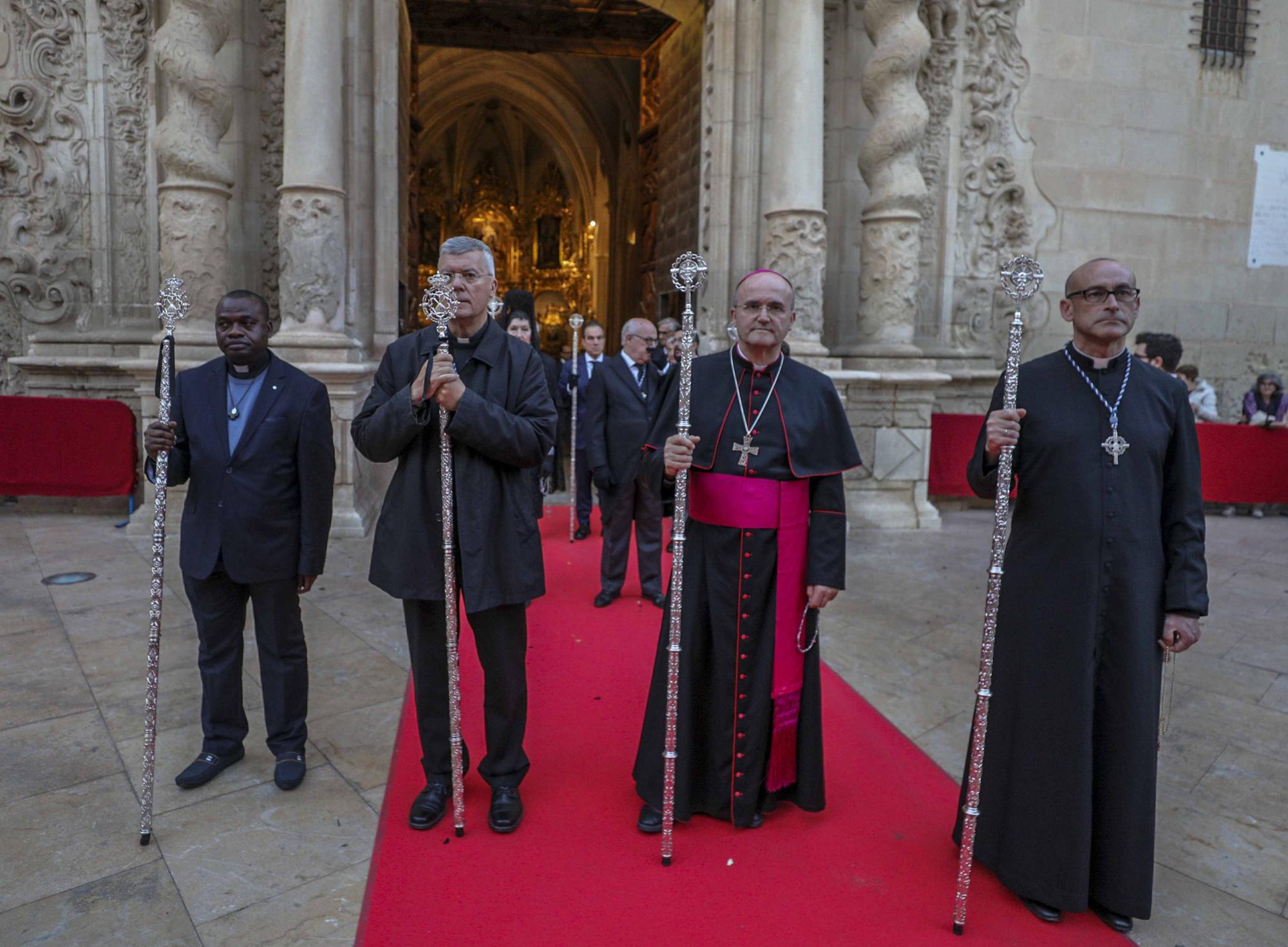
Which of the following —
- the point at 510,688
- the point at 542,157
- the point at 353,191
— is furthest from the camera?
the point at 542,157

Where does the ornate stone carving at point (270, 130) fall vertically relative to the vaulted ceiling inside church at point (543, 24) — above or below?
below

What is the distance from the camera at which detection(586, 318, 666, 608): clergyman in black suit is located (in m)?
6.21

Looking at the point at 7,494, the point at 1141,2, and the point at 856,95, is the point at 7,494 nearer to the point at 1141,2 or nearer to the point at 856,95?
the point at 856,95

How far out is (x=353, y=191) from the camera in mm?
8461

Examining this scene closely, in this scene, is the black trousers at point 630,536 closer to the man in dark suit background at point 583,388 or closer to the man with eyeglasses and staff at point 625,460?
the man with eyeglasses and staff at point 625,460

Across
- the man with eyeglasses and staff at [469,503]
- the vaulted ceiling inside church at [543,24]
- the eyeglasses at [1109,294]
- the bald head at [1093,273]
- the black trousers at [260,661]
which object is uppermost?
the vaulted ceiling inside church at [543,24]

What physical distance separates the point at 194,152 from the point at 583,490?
4.19m

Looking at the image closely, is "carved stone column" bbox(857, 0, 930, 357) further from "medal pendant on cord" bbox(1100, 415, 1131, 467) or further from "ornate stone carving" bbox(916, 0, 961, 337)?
"medal pendant on cord" bbox(1100, 415, 1131, 467)

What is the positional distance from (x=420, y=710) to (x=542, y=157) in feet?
94.2

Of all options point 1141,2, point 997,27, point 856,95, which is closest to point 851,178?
point 856,95

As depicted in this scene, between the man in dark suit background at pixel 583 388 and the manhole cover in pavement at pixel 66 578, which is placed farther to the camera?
the man in dark suit background at pixel 583 388

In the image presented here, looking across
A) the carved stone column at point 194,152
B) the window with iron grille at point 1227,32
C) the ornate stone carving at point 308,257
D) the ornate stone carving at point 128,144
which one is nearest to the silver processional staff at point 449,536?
the ornate stone carving at point 308,257

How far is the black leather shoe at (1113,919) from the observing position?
2844 mm

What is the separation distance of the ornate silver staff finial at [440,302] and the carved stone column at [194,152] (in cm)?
558
